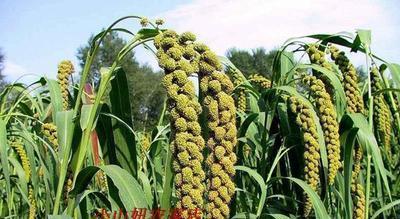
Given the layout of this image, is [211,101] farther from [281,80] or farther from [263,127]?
[281,80]

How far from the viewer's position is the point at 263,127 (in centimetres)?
175

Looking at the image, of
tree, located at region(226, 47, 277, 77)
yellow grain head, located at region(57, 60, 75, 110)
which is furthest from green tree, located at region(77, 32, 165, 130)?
yellow grain head, located at region(57, 60, 75, 110)

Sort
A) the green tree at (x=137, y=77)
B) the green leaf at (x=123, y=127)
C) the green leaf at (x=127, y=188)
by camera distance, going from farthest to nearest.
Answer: the green tree at (x=137, y=77) → the green leaf at (x=123, y=127) → the green leaf at (x=127, y=188)

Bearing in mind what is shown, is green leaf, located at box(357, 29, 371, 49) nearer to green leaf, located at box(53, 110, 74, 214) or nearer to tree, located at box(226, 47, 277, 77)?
green leaf, located at box(53, 110, 74, 214)

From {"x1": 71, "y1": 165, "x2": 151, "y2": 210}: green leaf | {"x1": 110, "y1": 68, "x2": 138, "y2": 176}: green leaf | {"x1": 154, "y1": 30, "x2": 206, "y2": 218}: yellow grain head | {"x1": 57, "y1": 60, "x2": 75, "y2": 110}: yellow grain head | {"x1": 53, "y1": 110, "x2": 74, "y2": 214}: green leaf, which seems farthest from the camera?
{"x1": 57, "y1": 60, "x2": 75, "y2": 110}: yellow grain head

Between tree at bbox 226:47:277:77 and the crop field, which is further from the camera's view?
tree at bbox 226:47:277:77

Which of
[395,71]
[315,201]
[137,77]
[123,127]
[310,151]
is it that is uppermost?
[137,77]

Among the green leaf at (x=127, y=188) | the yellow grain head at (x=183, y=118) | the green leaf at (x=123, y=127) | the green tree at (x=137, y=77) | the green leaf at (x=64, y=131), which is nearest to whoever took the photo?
the yellow grain head at (x=183, y=118)

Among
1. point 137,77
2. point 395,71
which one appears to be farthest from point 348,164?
point 137,77

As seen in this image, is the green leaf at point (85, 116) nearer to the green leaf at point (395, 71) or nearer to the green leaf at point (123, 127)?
the green leaf at point (123, 127)

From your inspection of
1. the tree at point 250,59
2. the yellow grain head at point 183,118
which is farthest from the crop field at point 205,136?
the tree at point 250,59

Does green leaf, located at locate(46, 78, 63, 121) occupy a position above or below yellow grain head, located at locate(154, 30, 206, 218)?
above

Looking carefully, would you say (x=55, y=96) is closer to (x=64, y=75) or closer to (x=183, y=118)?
(x=64, y=75)

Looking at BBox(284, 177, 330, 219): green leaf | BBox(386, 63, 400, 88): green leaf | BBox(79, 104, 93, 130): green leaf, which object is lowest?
BBox(284, 177, 330, 219): green leaf
